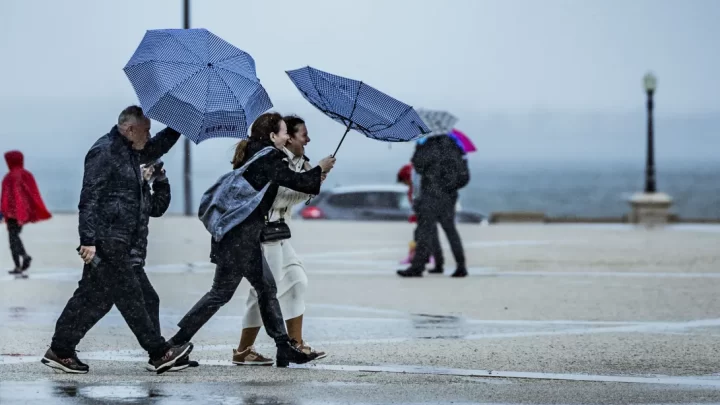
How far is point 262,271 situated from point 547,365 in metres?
1.88

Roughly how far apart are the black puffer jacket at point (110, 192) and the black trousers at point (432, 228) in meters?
8.17

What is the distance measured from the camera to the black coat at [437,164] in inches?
664

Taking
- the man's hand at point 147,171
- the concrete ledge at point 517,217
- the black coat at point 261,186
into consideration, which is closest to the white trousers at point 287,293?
the black coat at point 261,186

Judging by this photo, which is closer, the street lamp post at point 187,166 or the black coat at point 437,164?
the black coat at point 437,164

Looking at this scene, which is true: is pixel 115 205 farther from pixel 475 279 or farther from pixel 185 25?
pixel 185 25

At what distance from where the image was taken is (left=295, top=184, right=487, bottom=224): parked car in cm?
3172

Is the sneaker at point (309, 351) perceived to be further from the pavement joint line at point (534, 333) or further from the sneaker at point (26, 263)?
the sneaker at point (26, 263)

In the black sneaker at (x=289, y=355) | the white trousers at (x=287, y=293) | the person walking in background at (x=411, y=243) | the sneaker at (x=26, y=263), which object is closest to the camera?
the black sneaker at (x=289, y=355)

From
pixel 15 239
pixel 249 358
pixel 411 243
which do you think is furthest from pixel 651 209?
pixel 249 358

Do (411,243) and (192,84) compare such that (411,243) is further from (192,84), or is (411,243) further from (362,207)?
(362,207)

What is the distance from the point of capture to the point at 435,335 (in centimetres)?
1136

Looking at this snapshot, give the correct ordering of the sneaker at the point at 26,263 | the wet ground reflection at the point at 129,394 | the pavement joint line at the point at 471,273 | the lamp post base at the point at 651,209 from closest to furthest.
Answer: the wet ground reflection at the point at 129,394 < the pavement joint line at the point at 471,273 < the sneaker at the point at 26,263 < the lamp post base at the point at 651,209

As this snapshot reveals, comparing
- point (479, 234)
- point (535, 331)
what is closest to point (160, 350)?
point (535, 331)

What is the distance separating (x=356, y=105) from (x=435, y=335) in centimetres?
260
